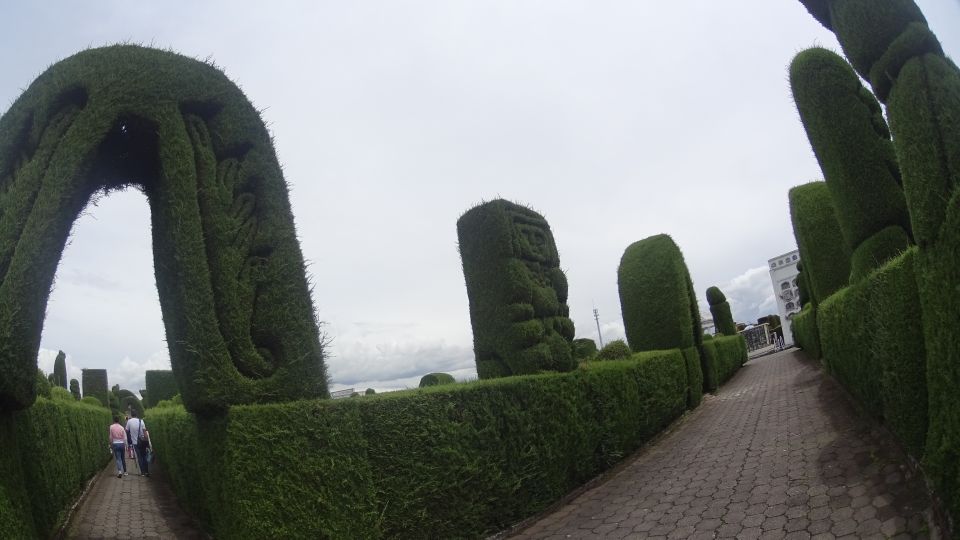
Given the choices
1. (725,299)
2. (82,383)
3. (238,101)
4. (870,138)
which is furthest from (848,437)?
(82,383)

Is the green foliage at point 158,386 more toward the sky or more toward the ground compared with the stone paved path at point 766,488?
more toward the sky

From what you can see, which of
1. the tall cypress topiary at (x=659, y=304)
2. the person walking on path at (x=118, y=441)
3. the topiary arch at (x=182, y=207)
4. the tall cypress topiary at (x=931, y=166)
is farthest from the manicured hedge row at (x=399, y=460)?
the person walking on path at (x=118, y=441)

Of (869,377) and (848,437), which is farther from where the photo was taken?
(848,437)

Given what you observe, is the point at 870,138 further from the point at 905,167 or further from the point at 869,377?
the point at 905,167

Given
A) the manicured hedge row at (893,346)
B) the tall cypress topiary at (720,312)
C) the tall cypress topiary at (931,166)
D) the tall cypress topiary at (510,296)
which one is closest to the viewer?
the tall cypress topiary at (931,166)

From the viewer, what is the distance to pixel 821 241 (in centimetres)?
977

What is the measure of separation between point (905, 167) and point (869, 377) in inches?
118

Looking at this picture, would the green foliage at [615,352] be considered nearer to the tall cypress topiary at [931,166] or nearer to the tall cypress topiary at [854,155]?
the tall cypress topiary at [854,155]

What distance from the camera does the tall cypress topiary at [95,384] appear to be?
2172 centimetres

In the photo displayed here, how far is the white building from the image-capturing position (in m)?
38.7

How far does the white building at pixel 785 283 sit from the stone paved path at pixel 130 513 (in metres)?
39.7

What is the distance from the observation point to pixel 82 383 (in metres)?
21.8

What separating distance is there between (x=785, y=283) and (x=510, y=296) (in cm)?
4051

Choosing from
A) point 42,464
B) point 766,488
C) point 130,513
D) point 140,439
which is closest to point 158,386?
point 140,439
